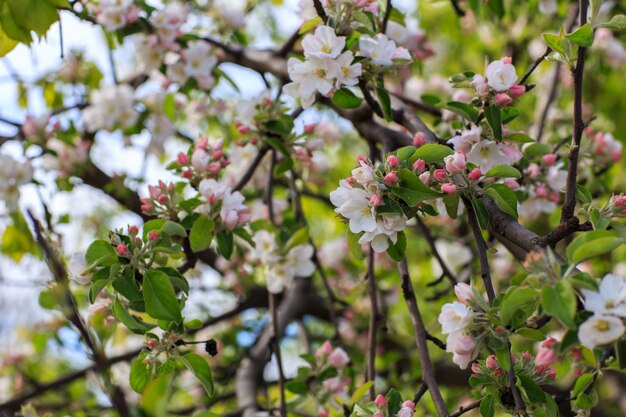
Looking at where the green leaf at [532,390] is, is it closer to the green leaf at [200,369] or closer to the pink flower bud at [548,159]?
the green leaf at [200,369]

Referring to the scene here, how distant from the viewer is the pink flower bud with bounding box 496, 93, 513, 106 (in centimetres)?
134

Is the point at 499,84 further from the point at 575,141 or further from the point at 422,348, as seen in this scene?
the point at 422,348

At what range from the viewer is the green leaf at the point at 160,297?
1.21 metres

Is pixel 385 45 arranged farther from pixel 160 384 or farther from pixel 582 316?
pixel 160 384

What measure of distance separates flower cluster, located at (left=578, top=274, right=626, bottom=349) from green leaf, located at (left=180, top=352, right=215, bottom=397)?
24.5 inches

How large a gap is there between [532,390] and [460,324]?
0.19 meters

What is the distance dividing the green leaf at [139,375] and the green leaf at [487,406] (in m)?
0.57

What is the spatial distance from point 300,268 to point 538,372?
73 cm

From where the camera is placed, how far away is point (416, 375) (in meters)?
2.47

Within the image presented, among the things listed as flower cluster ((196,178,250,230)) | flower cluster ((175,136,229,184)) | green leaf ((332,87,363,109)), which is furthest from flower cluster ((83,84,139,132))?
green leaf ((332,87,363,109))

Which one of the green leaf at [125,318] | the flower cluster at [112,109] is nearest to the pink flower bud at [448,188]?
the green leaf at [125,318]

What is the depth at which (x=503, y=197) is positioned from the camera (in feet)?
3.91

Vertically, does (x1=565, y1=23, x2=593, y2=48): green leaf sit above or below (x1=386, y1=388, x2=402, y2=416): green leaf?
above

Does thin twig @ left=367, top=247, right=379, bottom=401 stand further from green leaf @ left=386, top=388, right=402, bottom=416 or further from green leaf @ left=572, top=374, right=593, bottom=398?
green leaf @ left=572, top=374, right=593, bottom=398
